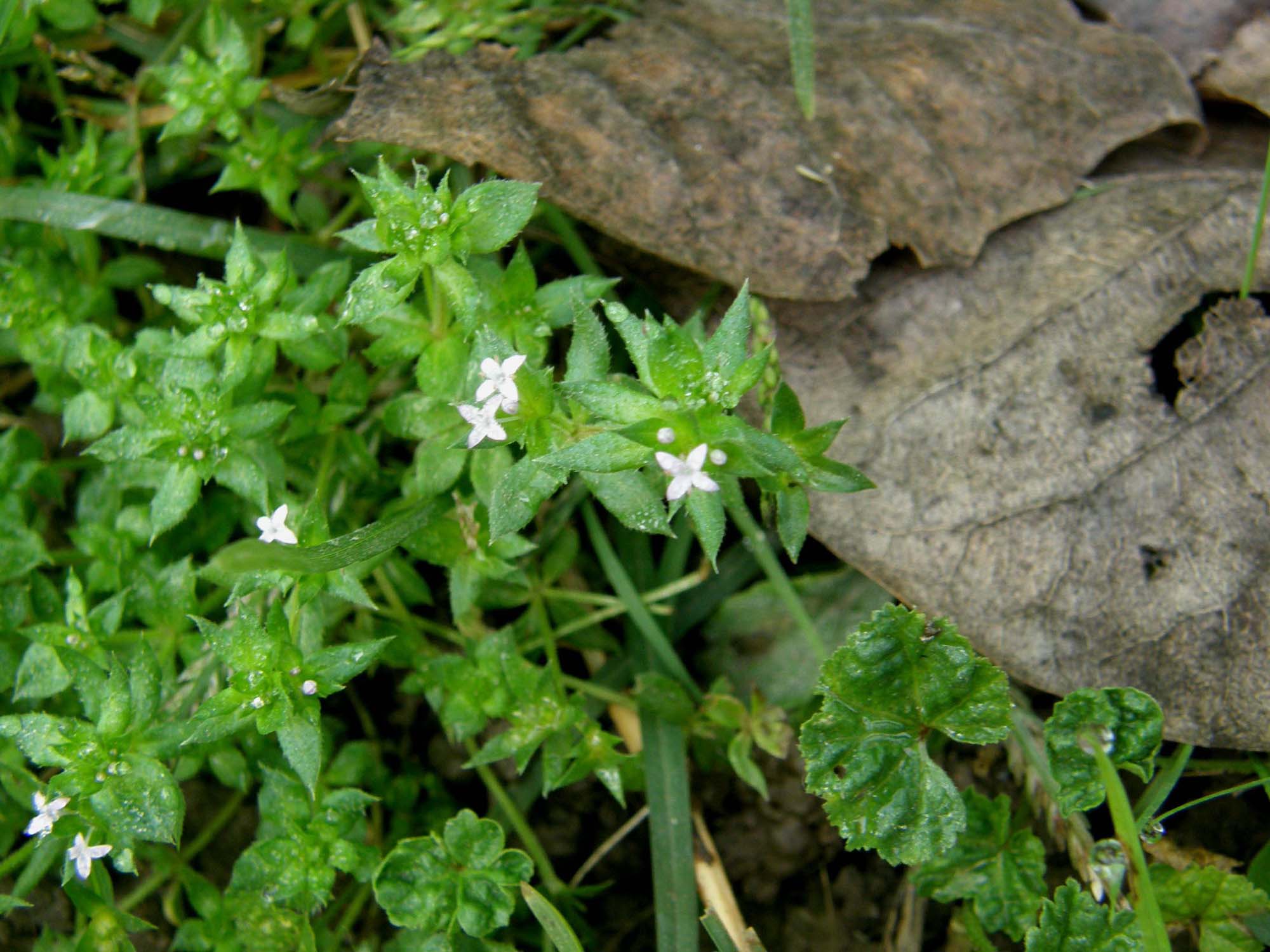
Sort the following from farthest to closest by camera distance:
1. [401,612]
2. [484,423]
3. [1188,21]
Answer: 1. [1188,21]
2. [401,612]
3. [484,423]

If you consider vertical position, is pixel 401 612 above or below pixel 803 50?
below

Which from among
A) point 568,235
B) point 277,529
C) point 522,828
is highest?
point 568,235

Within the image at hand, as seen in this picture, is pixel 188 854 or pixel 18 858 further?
pixel 188 854

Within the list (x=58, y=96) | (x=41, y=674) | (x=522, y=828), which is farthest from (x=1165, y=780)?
(x=58, y=96)

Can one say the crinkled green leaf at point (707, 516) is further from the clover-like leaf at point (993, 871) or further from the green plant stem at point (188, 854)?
the green plant stem at point (188, 854)

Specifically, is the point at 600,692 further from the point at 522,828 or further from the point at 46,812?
the point at 46,812
